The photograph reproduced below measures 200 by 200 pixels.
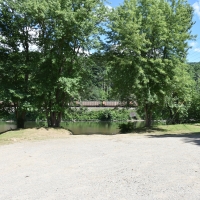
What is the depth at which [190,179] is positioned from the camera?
18.6 feet

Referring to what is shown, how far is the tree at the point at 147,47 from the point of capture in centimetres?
1698

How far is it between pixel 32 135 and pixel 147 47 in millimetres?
9349

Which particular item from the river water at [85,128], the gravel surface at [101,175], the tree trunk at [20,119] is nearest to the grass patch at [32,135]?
the tree trunk at [20,119]

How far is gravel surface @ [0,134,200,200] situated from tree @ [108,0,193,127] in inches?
345

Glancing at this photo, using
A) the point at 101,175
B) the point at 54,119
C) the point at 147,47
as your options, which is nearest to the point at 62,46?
the point at 54,119

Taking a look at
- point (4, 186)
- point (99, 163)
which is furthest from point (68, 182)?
point (99, 163)

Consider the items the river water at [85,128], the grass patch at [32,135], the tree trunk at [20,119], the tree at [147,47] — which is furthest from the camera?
the river water at [85,128]

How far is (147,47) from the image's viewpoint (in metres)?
18.1

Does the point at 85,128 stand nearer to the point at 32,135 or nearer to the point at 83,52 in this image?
the point at 83,52

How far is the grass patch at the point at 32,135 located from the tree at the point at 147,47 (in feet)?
17.5

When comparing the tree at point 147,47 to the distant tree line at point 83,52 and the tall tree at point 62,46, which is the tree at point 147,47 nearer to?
the distant tree line at point 83,52

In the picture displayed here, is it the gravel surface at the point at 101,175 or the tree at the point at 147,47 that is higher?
the tree at the point at 147,47

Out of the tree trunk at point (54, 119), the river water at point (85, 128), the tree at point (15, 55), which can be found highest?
the tree at point (15, 55)

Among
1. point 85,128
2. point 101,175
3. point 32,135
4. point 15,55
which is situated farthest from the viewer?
point 85,128
